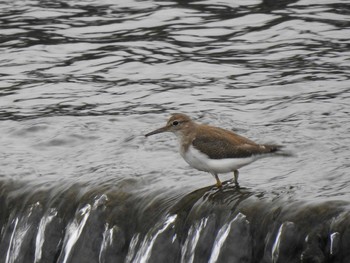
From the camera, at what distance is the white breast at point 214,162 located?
9.54m

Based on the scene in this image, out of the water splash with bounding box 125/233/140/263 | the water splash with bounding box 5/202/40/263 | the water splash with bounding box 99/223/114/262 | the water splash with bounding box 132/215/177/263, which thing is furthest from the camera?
the water splash with bounding box 5/202/40/263

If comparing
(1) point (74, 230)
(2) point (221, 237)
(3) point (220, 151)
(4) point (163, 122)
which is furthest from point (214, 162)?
(4) point (163, 122)

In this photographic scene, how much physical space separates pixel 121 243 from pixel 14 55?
648 cm

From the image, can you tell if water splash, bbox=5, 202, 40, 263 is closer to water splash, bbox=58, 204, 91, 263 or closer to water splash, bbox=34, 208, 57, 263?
water splash, bbox=34, 208, 57, 263

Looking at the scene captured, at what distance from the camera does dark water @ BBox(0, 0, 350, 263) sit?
950 centimetres

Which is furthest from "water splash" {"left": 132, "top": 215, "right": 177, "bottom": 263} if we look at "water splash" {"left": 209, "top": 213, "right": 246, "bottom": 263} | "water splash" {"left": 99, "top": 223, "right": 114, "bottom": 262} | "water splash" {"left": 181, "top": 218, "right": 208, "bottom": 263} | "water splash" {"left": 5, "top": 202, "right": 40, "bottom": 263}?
"water splash" {"left": 5, "top": 202, "right": 40, "bottom": 263}

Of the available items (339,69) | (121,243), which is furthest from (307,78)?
(121,243)

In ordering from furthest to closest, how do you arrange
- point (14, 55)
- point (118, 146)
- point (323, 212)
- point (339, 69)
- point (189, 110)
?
point (14, 55), point (339, 69), point (189, 110), point (118, 146), point (323, 212)

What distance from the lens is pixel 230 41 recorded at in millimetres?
16109

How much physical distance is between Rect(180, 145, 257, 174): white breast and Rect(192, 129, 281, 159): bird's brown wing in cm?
3

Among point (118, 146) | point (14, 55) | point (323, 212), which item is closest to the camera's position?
point (323, 212)

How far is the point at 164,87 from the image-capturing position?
1435 centimetres

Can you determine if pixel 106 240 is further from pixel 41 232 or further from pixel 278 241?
pixel 278 241

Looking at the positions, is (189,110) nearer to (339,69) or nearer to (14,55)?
(339,69)
